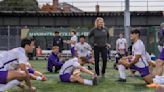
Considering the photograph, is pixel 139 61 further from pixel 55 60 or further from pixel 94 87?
pixel 55 60

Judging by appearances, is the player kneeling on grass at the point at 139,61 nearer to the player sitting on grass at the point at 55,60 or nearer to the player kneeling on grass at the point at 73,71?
the player kneeling on grass at the point at 73,71

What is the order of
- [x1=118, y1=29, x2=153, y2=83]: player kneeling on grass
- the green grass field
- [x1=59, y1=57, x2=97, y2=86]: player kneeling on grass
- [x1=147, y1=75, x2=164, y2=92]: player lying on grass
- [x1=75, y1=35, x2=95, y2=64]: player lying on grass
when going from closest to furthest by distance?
[x1=147, y1=75, x2=164, y2=92]: player lying on grass → the green grass field → [x1=118, y1=29, x2=153, y2=83]: player kneeling on grass → [x1=59, y1=57, x2=97, y2=86]: player kneeling on grass → [x1=75, y1=35, x2=95, y2=64]: player lying on grass

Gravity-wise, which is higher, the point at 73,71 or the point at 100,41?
the point at 100,41

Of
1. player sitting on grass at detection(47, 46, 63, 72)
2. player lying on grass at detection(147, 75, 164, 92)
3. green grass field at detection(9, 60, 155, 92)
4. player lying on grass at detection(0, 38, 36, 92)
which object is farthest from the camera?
player sitting on grass at detection(47, 46, 63, 72)

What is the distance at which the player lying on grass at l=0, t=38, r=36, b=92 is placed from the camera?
368 inches

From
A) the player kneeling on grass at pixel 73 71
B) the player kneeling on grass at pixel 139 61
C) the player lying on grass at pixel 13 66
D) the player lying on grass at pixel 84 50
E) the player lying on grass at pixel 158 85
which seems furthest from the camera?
the player lying on grass at pixel 84 50

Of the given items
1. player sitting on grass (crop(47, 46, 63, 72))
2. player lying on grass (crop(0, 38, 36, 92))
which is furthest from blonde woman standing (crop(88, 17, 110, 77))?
player lying on grass (crop(0, 38, 36, 92))

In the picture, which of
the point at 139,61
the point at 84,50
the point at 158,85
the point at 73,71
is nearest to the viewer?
the point at 158,85

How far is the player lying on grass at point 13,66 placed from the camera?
30.6 ft

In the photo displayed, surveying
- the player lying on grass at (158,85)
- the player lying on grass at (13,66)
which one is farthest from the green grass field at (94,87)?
the player lying on grass at (158,85)

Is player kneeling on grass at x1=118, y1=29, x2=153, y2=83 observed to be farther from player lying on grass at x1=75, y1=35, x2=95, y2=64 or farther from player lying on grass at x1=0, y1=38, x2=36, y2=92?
player lying on grass at x1=75, y1=35, x2=95, y2=64

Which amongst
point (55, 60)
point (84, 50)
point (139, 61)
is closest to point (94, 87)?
point (139, 61)

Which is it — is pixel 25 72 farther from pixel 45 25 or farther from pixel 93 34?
pixel 45 25

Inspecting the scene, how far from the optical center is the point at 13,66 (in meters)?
9.89
